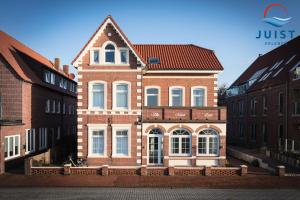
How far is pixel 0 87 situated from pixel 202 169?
16315 mm

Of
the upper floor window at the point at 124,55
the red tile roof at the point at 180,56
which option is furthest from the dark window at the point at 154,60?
the upper floor window at the point at 124,55

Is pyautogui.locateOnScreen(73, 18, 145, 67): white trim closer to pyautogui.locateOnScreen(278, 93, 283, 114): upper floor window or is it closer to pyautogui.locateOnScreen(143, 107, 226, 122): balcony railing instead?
pyautogui.locateOnScreen(143, 107, 226, 122): balcony railing

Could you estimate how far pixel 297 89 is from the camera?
2666cm

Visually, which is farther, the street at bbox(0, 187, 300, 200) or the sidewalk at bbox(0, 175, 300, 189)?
the sidewalk at bbox(0, 175, 300, 189)

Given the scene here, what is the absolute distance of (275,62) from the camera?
3556cm

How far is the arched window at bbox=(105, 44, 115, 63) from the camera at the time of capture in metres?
21.8

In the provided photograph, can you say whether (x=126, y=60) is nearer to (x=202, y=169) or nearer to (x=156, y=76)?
(x=156, y=76)

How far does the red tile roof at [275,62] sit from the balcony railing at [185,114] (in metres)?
10.6

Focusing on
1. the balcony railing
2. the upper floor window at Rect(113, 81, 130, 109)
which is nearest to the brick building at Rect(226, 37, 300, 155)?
the balcony railing

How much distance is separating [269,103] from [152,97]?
1482 centimetres

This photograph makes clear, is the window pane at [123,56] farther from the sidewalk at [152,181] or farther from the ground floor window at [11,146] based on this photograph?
the ground floor window at [11,146]

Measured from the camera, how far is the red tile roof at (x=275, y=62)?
29.6m

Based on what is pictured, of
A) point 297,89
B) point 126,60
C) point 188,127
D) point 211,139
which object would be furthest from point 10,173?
Result: point 297,89

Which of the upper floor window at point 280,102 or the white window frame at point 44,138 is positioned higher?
the upper floor window at point 280,102
